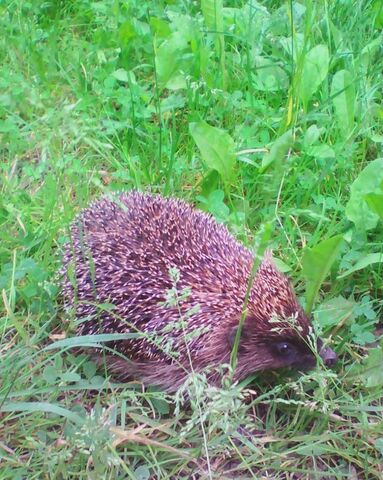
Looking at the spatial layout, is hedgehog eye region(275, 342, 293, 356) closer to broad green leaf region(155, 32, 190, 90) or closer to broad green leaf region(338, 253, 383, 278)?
broad green leaf region(338, 253, 383, 278)

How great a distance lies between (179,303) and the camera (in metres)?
3.07

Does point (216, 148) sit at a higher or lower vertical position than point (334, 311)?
higher

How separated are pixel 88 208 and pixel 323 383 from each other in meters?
1.34

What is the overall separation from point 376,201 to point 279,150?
532 mm

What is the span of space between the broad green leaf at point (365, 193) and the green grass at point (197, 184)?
0.4 inches

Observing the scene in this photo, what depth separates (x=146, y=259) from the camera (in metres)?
3.12

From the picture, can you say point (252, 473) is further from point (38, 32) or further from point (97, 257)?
point (38, 32)

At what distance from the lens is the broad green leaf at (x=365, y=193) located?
3477mm

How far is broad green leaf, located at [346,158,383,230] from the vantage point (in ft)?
11.4

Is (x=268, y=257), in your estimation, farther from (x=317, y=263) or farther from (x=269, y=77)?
(x=269, y=77)

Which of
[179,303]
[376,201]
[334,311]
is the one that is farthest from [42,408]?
[376,201]

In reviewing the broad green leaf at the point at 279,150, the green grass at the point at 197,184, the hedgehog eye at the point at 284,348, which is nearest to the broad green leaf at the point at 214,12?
the green grass at the point at 197,184

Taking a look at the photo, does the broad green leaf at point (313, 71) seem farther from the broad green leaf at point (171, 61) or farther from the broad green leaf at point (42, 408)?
the broad green leaf at point (42, 408)

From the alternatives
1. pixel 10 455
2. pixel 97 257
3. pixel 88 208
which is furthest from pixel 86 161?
pixel 10 455
